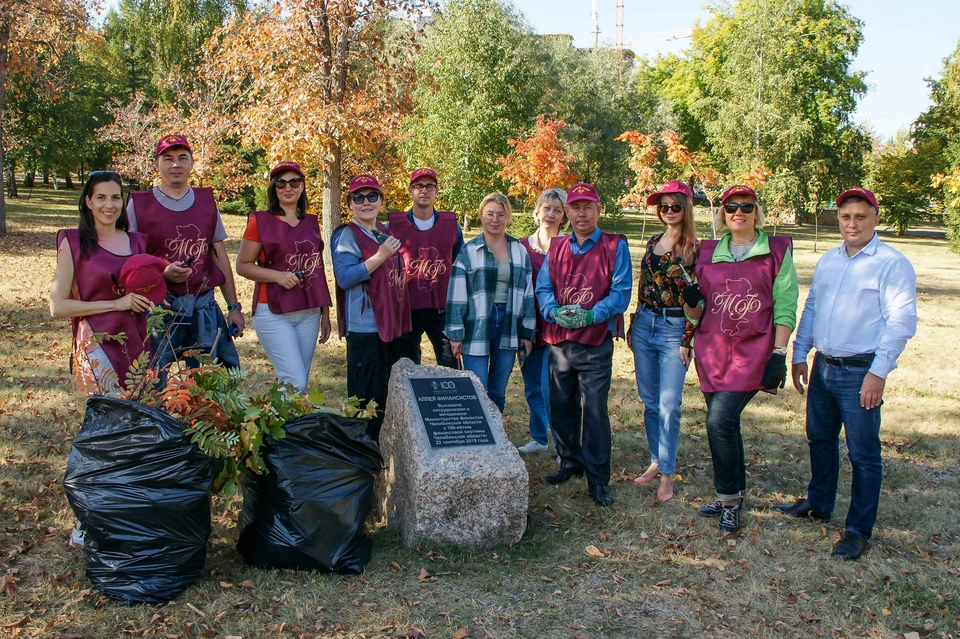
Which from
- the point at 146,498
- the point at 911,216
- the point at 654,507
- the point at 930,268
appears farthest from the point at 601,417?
the point at 911,216

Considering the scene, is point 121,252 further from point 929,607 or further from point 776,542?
point 929,607

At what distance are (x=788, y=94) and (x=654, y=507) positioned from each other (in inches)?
1208

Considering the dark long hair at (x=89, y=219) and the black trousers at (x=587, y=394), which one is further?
the black trousers at (x=587, y=394)

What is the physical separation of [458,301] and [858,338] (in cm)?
238

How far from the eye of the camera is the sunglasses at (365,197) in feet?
16.1

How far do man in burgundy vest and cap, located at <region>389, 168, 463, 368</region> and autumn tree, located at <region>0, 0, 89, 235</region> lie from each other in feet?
47.2

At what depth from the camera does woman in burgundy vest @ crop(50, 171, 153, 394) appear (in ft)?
12.6

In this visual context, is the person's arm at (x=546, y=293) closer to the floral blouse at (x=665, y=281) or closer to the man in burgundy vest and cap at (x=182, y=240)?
the floral blouse at (x=665, y=281)

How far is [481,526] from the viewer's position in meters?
4.06

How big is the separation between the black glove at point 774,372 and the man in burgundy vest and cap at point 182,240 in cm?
316

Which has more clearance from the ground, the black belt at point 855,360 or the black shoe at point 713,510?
the black belt at point 855,360

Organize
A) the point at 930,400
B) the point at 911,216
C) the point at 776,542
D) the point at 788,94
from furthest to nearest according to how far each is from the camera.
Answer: the point at 911,216 → the point at 788,94 → the point at 930,400 → the point at 776,542

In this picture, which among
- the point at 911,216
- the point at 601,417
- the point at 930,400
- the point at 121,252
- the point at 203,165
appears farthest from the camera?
the point at 911,216

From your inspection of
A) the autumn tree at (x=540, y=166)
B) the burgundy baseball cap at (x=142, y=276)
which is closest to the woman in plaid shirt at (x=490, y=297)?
the burgundy baseball cap at (x=142, y=276)
